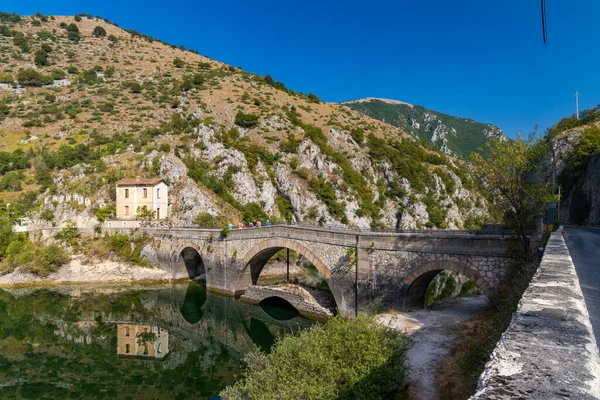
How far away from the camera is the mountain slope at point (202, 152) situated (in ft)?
149

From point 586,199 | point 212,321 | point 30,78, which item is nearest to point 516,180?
point 212,321

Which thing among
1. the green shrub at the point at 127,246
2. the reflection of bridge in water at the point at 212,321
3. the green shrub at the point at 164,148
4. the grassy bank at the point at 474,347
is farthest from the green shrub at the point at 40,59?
the grassy bank at the point at 474,347

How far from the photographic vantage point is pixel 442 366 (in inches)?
459

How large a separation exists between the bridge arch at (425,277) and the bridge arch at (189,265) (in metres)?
24.5

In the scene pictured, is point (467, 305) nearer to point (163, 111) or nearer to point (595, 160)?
point (595, 160)

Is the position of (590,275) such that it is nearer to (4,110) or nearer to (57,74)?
(4,110)

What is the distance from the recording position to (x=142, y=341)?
73.9 ft

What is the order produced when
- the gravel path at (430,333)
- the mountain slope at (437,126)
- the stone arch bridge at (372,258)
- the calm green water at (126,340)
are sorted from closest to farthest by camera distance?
the gravel path at (430,333) → the stone arch bridge at (372,258) → the calm green water at (126,340) → the mountain slope at (437,126)

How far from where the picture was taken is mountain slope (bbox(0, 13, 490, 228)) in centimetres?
4544

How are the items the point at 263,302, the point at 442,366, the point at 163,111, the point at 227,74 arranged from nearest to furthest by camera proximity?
the point at 442,366
the point at 263,302
the point at 163,111
the point at 227,74

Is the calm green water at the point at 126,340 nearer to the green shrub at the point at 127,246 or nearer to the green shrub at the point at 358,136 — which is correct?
the green shrub at the point at 127,246

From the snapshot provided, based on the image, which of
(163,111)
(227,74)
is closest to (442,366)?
(163,111)

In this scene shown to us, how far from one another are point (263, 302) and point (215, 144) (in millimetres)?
32072

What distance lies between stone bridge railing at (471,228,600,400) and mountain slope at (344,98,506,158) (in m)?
118
